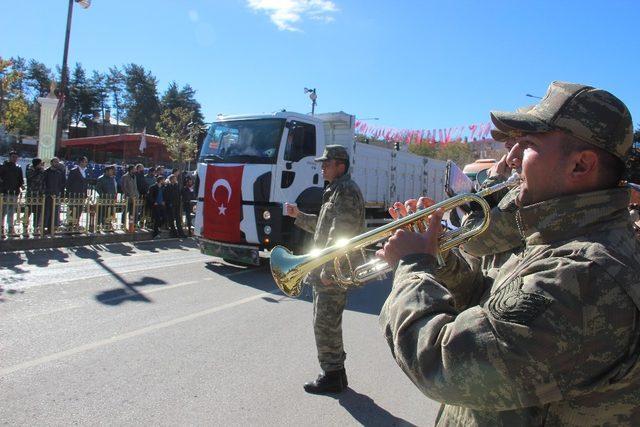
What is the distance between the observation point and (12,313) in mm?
5254

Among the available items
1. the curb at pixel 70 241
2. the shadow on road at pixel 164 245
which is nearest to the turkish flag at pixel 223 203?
the shadow on road at pixel 164 245

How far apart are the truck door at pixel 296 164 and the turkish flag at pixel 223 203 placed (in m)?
0.71

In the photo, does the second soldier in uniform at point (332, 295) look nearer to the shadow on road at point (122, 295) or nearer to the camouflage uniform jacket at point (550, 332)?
the camouflage uniform jacket at point (550, 332)

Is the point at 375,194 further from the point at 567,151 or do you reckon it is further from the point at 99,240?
the point at 567,151

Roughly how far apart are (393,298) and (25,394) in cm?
324

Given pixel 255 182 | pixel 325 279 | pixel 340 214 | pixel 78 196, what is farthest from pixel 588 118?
pixel 78 196

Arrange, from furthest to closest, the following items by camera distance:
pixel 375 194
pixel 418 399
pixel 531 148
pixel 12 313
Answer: pixel 375 194
pixel 12 313
pixel 418 399
pixel 531 148

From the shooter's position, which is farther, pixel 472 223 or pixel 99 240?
pixel 99 240

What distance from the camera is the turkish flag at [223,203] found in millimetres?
8195

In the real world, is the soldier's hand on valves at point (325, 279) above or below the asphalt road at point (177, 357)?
above

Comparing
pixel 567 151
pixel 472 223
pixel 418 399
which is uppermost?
pixel 567 151

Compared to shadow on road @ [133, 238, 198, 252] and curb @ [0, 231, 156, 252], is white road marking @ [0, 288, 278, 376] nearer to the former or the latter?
shadow on road @ [133, 238, 198, 252]

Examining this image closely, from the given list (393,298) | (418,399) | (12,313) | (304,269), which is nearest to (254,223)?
(12,313)

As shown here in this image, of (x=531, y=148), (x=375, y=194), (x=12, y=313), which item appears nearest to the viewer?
(x=531, y=148)
